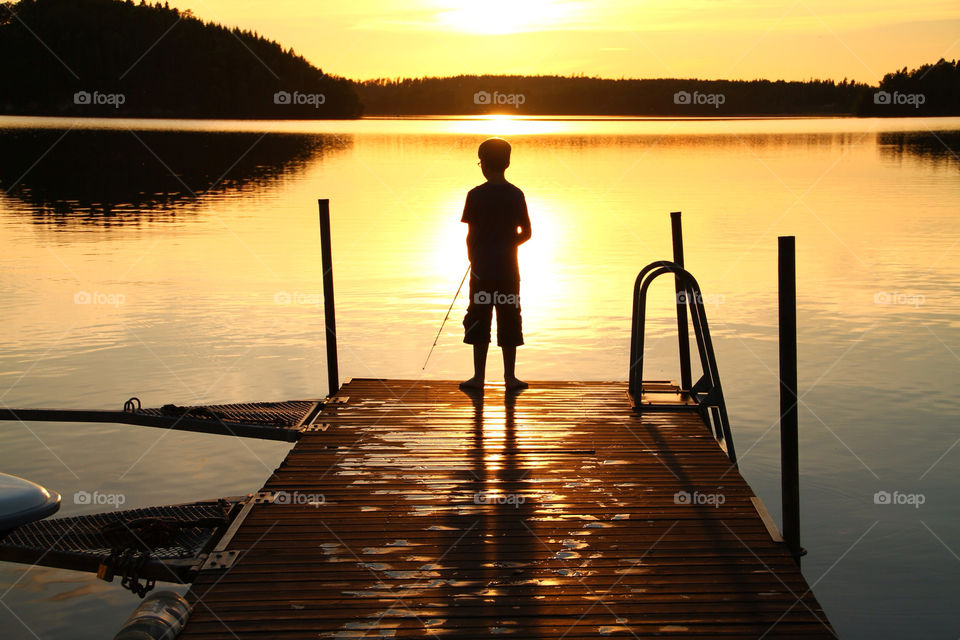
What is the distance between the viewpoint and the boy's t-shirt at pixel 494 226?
793 cm

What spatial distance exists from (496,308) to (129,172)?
40.8 metres

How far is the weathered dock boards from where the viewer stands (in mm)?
4473

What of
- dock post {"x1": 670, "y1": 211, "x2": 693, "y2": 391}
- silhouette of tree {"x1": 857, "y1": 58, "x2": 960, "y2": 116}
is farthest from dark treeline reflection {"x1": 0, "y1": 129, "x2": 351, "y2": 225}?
silhouette of tree {"x1": 857, "y1": 58, "x2": 960, "y2": 116}

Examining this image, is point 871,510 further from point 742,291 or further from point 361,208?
point 361,208

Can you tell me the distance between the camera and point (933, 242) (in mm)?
22375

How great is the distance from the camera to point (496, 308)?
26.9 feet

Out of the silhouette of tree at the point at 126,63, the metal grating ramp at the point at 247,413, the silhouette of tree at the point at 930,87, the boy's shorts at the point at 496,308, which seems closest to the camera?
the boy's shorts at the point at 496,308

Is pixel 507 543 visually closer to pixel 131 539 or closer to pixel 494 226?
pixel 131 539

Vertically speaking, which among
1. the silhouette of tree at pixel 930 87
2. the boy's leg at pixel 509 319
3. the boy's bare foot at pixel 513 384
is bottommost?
the boy's bare foot at pixel 513 384

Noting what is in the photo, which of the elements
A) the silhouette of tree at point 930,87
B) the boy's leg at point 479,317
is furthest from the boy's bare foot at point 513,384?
the silhouette of tree at point 930,87

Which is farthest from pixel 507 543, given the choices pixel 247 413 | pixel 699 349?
pixel 247 413

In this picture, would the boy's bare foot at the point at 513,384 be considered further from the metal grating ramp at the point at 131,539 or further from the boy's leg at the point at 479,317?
the metal grating ramp at the point at 131,539

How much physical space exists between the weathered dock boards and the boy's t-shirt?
3.94ft

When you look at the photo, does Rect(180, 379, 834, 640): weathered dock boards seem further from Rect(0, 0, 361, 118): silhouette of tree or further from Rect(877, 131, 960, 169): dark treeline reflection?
Rect(0, 0, 361, 118): silhouette of tree
